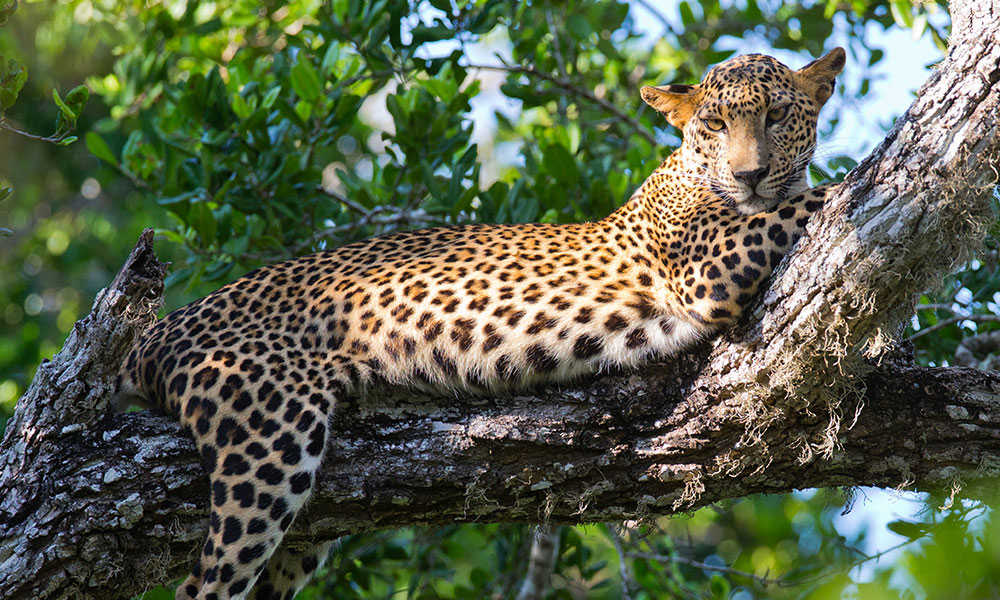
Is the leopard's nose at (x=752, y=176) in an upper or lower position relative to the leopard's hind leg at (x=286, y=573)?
upper

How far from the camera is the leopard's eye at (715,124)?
5472 mm

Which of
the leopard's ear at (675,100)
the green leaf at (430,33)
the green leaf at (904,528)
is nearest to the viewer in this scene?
the green leaf at (904,528)

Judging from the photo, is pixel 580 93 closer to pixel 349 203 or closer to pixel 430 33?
pixel 430 33

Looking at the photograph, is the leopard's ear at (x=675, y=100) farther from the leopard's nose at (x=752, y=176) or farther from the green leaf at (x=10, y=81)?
the green leaf at (x=10, y=81)

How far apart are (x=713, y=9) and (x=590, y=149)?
1.79m

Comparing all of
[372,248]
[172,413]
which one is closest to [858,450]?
[372,248]

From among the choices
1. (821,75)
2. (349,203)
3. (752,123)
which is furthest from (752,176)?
(349,203)

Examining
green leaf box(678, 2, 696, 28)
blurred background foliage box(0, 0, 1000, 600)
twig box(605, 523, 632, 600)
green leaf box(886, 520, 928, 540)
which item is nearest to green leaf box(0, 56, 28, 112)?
blurred background foliage box(0, 0, 1000, 600)

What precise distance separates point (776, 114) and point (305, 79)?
130 inches

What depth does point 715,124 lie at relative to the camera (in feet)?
18.0

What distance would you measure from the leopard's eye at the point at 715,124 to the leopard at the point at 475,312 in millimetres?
15

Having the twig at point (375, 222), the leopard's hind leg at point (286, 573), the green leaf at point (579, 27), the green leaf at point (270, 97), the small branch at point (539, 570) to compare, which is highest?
the green leaf at point (579, 27)

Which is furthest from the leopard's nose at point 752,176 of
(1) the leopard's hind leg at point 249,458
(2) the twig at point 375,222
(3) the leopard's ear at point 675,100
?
(2) the twig at point 375,222

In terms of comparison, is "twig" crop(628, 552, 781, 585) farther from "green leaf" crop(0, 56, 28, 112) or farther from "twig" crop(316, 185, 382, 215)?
"green leaf" crop(0, 56, 28, 112)
